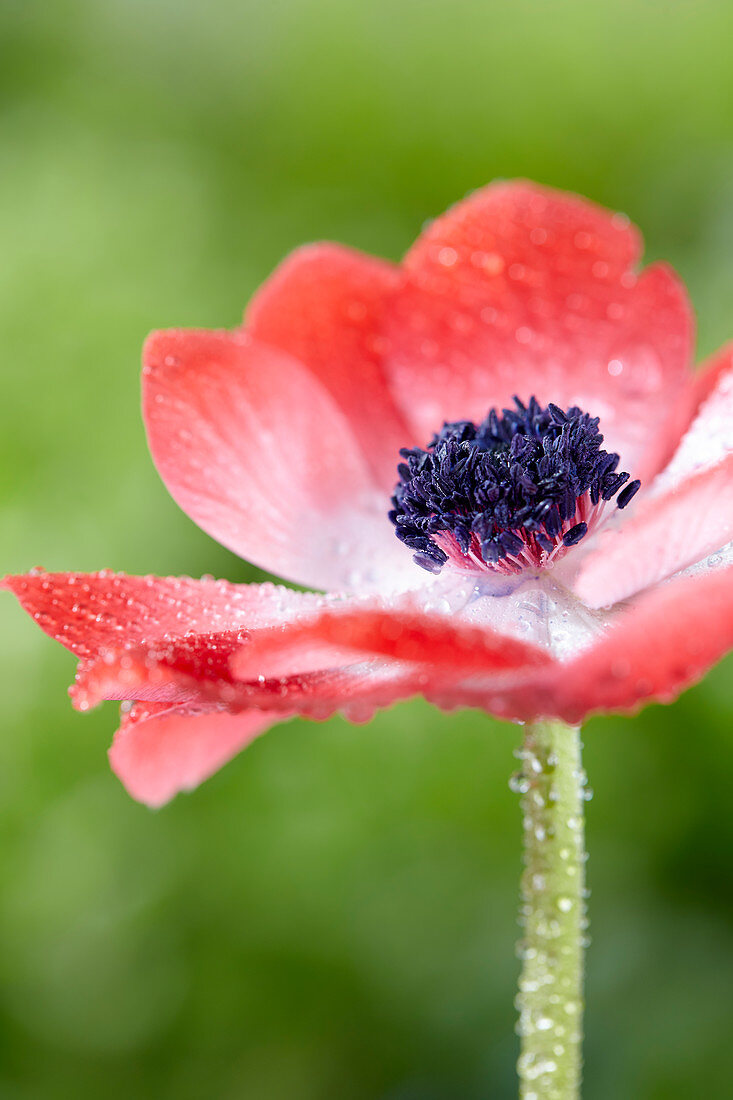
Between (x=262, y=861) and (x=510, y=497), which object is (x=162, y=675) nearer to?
(x=510, y=497)

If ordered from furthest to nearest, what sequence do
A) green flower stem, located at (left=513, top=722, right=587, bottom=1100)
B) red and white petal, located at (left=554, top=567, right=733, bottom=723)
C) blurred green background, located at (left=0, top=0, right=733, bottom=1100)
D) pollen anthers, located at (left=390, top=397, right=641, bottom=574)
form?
blurred green background, located at (left=0, top=0, right=733, bottom=1100)
pollen anthers, located at (left=390, top=397, right=641, bottom=574)
green flower stem, located at (left=513, top=722, right=587, bottom=1100)
red and white petal, located at (left=554, top=567, right=733, bottom=723)

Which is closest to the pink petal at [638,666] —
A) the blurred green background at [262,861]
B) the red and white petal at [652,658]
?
the red and white petal at [652,658]

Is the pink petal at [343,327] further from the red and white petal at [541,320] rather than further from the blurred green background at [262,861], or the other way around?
the blurred green background at [262,861]

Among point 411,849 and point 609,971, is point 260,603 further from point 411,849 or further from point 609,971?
point 609,971

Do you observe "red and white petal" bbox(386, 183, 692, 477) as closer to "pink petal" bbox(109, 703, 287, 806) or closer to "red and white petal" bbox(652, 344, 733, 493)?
"red and white petal" bbox(652, 344, 733, 493)

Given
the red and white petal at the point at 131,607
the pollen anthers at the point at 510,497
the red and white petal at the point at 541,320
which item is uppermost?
the red and white petal at the point at 541,320

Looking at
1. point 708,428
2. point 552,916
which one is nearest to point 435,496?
point 708,428

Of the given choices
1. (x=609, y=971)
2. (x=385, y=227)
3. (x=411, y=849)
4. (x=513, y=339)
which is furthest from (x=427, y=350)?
(x=385, y=227)

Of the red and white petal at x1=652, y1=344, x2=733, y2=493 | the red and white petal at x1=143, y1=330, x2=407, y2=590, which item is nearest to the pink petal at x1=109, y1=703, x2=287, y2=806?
the red and white petal at x1=143, y1=330, x2=407, y2=590
